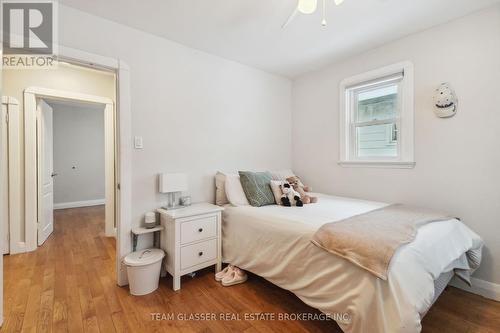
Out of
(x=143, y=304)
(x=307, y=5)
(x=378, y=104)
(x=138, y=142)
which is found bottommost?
(x=143, y=304)

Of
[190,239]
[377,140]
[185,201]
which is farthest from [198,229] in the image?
[377,140]

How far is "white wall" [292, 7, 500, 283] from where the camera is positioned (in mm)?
1930

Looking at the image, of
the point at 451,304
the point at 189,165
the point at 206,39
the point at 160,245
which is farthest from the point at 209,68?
the point at 451,304

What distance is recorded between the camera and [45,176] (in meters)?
3.29

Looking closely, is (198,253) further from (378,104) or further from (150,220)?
(378,104)

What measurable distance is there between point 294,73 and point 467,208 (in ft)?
8.42

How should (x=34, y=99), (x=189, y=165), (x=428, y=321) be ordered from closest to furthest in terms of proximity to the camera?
(x=428, y=321) → (x=189, y=165) → (x=34, y=99)

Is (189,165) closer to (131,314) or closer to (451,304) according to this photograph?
(131,314)

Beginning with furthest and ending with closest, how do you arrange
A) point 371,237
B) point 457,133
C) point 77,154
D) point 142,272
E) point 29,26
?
point 77,154 → point 457,133 → point 142,272 → point 29,26 → point 371,237

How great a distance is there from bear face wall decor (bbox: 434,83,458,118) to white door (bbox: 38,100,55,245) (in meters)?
4.68

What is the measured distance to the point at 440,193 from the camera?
2.19 m

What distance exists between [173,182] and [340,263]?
1.65m

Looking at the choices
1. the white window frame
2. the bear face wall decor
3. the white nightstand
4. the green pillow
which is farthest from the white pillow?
the bear face wall decor

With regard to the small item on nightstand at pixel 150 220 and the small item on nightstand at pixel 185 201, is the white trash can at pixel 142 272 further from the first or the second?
the small item on nightstand at pixel 185 201
